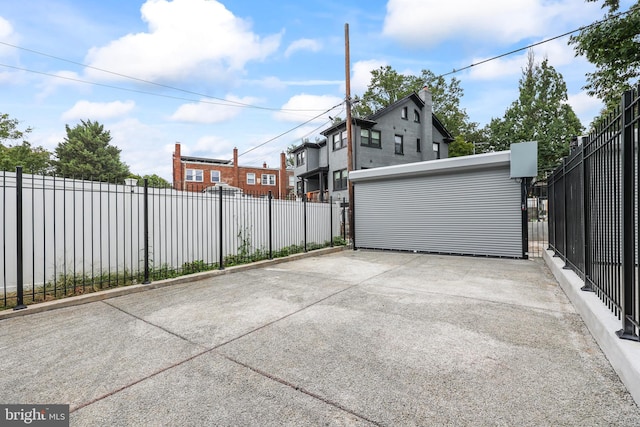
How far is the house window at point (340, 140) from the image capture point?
20.9 meters

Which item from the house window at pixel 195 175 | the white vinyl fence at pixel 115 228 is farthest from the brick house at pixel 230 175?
the white vinyl fence at pixel 115 228

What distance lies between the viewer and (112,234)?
6.26 metres

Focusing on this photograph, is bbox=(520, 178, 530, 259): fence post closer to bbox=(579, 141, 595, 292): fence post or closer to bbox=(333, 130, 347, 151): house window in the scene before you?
bbox=(579, 141, 595, 292): fence post

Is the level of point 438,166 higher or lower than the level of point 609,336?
higher

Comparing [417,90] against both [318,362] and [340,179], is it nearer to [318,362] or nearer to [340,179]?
[340,179]

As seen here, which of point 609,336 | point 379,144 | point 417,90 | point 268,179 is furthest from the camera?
point 268,179

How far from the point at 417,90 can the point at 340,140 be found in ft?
44.9

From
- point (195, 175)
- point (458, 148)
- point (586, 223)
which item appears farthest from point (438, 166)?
point (195, 175)

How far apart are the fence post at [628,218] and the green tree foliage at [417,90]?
2895 cm

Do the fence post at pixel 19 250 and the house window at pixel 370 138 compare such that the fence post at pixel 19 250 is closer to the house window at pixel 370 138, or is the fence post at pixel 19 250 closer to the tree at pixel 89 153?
the house window at pixel 370 138

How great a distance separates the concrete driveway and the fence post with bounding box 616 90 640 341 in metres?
0.48

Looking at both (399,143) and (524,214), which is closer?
(524,214)

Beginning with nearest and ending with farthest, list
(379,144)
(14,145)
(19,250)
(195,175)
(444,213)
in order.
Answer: (19,250) → (444,213) → (379,144) → (14,145) → (195,175)

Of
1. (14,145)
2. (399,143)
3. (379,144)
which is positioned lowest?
(379,144)
